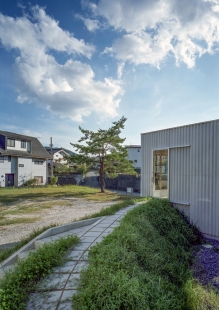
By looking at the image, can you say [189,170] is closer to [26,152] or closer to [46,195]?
[46,195]

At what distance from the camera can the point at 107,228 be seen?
3.65 meters

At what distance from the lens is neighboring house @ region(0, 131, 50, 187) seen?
15361mm

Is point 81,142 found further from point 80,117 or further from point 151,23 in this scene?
point 151,23

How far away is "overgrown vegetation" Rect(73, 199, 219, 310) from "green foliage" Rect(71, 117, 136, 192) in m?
8.52

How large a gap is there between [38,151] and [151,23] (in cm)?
1629

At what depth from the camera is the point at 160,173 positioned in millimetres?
6832

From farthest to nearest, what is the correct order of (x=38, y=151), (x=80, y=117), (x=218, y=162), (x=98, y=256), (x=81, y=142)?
1. (x=38, y=151)
2. (x=81, y=142)
3. (x=80, y=117)
4. (x=218, y=162)
5. (x=98, y=256)

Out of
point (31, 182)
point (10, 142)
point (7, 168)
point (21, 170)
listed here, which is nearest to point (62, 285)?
point (7, 168)

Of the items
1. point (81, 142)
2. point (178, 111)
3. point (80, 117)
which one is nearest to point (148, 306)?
point (178, 111)

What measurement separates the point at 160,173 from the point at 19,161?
1396 cm

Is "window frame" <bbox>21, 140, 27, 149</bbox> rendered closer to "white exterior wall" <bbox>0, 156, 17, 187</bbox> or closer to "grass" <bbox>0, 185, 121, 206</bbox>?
"white exterior wall" <bbox>0, 156, 17, 187</bbox>

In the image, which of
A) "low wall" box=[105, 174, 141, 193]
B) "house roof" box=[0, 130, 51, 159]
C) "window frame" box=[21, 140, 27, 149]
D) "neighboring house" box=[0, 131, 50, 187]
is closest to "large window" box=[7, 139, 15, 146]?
"neighboring house" box=[0, 131, 50, 187]

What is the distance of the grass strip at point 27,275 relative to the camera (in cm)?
166

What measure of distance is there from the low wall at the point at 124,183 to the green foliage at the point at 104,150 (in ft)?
15.9
